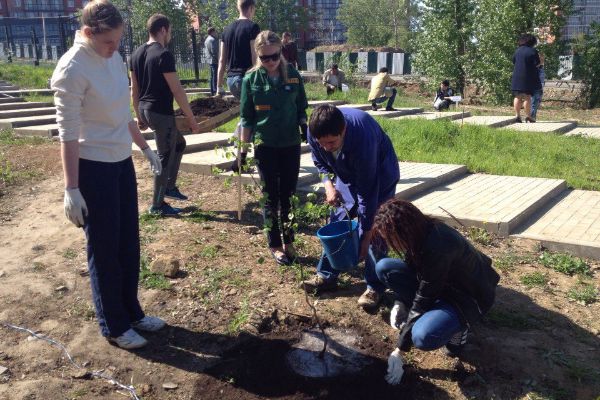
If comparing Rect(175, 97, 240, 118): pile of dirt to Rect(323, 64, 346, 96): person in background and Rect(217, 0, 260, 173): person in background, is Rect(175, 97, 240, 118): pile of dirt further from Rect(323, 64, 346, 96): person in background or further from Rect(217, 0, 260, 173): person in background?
Rect(323, 64, 346, 96): person in background

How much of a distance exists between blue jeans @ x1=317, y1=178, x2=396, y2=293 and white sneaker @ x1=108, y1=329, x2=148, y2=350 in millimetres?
1299

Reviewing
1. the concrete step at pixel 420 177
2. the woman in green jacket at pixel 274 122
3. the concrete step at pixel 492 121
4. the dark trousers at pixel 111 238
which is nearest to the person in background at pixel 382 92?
the concrete step at pixel 492 121

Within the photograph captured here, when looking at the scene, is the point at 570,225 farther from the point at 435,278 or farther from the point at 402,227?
the point at 402,227

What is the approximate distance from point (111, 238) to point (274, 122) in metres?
1.50

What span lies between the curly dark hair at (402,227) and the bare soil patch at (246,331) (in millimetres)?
765

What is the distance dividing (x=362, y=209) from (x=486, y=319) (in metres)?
1.07

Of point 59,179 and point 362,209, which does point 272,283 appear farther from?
point 59,179

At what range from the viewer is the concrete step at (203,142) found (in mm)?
7422

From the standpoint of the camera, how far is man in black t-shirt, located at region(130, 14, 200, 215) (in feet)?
16.1

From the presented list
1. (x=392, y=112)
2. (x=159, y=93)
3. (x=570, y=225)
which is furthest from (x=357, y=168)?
(x=392, y=112)

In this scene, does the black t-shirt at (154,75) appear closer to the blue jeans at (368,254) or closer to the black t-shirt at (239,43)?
the black t-shirt at (239,43)

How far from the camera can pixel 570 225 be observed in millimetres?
4992

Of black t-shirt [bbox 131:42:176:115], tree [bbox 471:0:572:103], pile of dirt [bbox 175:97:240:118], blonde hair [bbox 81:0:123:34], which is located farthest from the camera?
tree [bbox 471:0:572:103]

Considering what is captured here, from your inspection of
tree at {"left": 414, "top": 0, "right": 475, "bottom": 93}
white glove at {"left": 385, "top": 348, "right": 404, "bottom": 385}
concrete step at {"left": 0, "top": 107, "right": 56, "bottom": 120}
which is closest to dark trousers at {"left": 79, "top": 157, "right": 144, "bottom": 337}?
white glove at {"left": 385, "top": 348, "right": 404, "bottom": 385}
